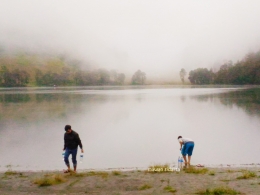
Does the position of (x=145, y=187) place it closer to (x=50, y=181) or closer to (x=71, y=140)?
(x=50, y=181)

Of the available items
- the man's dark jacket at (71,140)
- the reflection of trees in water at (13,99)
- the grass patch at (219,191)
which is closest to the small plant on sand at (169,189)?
the grass patch at (219,191)

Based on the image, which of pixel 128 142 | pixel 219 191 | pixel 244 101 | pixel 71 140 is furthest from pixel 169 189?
pixel 244 101

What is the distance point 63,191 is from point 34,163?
24.1 ft

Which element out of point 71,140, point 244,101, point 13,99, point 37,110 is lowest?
point 244,101

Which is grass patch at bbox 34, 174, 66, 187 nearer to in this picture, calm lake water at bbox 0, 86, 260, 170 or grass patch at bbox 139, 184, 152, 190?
grass patch at bbox 139, 184, 152, 190

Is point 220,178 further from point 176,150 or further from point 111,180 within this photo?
point 176,150

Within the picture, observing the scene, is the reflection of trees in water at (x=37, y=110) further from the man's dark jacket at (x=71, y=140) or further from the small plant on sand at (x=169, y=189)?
the small plant on sand at (x=169, y=189)

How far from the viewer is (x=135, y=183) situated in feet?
30.6

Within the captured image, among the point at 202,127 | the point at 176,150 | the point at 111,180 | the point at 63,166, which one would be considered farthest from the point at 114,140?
the point at 111,180

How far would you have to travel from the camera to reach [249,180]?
9453mm

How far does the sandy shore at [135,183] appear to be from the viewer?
→ 8.58 meters

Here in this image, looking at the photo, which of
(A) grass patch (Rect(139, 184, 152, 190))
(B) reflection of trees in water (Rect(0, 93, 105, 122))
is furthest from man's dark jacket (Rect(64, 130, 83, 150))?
(B) reflection of trees in water (Rect(0, 93, 105, 122))

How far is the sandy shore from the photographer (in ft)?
28.1

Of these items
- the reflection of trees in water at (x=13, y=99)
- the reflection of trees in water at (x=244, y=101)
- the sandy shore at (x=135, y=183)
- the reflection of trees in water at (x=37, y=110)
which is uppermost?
the sandy shore at (x=135, y=183)
